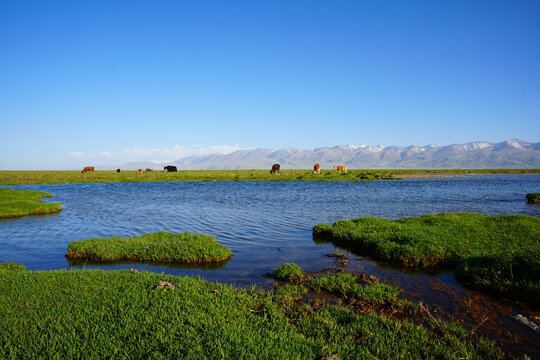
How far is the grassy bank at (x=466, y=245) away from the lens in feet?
34.9

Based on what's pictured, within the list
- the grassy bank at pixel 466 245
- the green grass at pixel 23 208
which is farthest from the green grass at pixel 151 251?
the green grass at pixel 23 208

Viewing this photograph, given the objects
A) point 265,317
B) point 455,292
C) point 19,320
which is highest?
point 19,320

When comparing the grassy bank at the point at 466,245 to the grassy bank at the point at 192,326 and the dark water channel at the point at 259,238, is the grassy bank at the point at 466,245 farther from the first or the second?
the grassy bank at the point at 192,326

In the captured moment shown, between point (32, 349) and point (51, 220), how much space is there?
79.2 feet

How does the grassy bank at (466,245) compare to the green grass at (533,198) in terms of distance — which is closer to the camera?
the grassy bank at (466,245)

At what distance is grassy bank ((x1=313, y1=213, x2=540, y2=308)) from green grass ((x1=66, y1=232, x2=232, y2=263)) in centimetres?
792

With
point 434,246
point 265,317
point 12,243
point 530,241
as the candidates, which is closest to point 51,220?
point 12,243

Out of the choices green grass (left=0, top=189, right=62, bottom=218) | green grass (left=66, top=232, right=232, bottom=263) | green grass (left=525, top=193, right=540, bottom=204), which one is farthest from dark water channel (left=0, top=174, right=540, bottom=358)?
green grass (left=525, top=193, right=540, bottom=204)

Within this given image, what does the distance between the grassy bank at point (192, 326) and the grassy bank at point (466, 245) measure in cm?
445

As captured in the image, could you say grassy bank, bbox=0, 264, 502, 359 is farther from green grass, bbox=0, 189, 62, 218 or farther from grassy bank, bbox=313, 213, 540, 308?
green grass, bbox=0, 189, 62, 218

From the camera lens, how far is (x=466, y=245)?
15.2 meters

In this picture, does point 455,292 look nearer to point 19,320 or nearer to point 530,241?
point 530,241

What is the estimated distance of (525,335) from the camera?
8055 millimetres

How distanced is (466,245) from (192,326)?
14262mm
